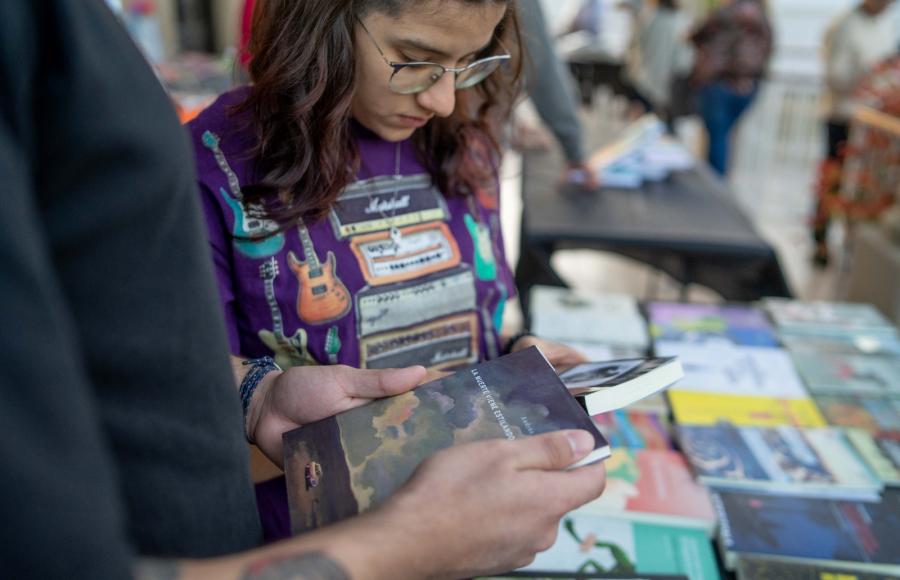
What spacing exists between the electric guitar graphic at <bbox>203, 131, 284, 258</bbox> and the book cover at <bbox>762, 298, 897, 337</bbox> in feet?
4.65

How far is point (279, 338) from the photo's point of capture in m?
0.96

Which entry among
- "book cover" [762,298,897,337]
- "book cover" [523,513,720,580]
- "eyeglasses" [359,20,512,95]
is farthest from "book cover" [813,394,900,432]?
"eyeglasses" [359,20,512,95]

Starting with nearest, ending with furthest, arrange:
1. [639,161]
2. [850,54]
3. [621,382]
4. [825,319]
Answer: [621,382] < [825,319] < [639,161] < [850,54]

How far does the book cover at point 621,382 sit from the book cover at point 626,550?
29 cm

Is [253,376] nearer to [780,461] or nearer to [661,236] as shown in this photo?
[780,461]

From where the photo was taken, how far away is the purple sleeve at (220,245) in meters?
0.92

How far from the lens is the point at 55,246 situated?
1.22 ft

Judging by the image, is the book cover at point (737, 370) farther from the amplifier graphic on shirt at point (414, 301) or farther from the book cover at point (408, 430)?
the book cover at point (408, 430)

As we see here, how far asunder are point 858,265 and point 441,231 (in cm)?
232

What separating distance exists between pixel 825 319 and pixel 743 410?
615 mm

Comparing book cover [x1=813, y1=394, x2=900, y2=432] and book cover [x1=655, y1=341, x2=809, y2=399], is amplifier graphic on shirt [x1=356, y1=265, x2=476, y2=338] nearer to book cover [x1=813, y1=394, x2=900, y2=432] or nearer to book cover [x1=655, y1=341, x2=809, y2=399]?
book cover [x1=655, y1=341, x2=809, y2=399]

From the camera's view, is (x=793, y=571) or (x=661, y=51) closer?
(x=793, y=571)

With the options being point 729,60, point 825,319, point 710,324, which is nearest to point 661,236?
point 710,324

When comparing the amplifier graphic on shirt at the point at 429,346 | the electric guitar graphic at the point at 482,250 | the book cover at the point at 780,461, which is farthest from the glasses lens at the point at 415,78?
the book cover at the point at 780,461
